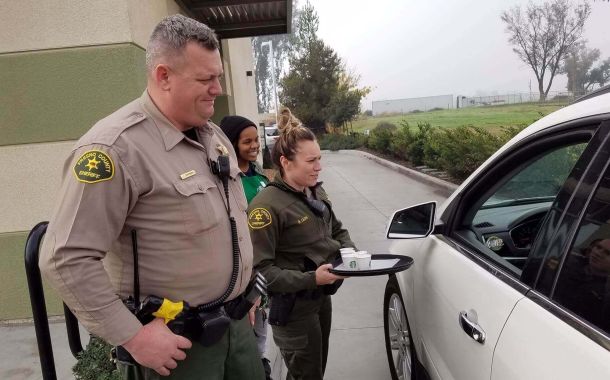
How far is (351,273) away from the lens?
2.11 metres

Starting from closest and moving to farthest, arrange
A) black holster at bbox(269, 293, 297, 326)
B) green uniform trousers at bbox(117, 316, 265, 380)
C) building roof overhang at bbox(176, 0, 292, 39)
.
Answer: green uniform trousers at bbox(117, 316, 265, 380) → black holster at bbox(269, 293, 297, 326) → building roof overhang at bbox(176, 0, 292, 39)

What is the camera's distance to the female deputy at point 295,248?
221cm

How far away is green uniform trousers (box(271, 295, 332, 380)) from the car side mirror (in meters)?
0.51

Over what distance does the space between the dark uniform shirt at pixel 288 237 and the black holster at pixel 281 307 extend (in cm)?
8

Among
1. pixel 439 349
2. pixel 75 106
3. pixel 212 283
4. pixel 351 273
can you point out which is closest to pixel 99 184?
pixel 212 283

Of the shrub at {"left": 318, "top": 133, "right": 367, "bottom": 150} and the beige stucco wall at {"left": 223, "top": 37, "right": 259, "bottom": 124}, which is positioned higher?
the beige stucco wall at {"left": 223, "top": 37, "right": 259, "bottom": 124}

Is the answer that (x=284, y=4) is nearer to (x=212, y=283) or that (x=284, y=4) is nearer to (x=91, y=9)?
(x=91, y=9)

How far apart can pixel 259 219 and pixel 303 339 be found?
0.66 m

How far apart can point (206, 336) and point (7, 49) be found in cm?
362

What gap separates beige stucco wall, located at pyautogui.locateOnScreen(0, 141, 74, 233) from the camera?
414 cm

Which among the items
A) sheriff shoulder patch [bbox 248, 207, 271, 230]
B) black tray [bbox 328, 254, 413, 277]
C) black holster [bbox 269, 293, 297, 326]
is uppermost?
sheriff shoulder patch [bbox 248, 207, 271, 230]

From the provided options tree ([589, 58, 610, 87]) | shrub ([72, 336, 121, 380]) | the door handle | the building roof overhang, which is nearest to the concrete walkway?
shrub ([72, 336, 121, 380])

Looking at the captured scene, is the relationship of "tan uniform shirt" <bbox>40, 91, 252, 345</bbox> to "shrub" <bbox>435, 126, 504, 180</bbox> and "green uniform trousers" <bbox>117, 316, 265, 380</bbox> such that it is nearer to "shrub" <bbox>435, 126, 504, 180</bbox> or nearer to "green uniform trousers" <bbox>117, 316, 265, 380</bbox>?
"green uniform trousers" <bbox>117, 316, 265, 380</bbox>

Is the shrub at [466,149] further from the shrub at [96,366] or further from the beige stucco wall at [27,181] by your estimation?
the shrub at [96,366]
